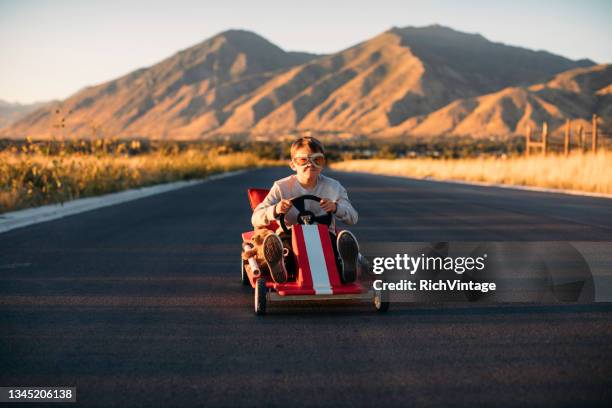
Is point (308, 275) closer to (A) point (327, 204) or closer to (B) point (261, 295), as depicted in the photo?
(B) point (261, 295)

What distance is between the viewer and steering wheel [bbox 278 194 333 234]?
7.65 m

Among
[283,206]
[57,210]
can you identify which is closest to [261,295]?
[283,206]

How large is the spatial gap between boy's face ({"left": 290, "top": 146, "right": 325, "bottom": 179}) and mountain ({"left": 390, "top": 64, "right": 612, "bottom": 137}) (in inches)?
4923

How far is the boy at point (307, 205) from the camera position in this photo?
24.0 ft

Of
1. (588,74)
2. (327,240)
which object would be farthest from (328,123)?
(327,240)

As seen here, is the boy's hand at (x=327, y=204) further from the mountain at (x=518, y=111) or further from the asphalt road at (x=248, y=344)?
the mountain at (x=518, y=111)

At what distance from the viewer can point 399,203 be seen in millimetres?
21844

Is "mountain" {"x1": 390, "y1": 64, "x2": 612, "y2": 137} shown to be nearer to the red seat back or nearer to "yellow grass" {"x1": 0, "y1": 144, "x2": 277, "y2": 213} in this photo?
"yellow grass" {"x1": 0, "y1": 144, "x2": 277, "y2": 213}

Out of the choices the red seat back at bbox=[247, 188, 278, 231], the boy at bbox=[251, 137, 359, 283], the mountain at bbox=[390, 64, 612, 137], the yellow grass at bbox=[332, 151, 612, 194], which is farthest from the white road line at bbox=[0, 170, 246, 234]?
the mountain at bbox=[390, 64, 612, 137]

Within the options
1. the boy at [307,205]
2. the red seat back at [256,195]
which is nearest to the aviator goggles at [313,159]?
the boy at [307,205]

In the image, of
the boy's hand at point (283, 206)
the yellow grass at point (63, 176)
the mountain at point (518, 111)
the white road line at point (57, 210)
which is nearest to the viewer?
the boy's hand at point (283, 206)

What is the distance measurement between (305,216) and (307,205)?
0.28m

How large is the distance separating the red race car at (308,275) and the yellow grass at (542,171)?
22.1 m

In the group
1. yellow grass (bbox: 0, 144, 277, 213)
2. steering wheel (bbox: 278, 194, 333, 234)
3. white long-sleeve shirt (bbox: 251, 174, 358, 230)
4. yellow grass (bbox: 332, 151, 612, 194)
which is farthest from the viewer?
yellow grass (bbox: 332, 151, 612, 194)
